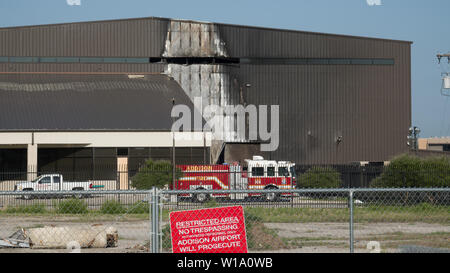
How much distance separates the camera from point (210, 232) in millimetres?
8219

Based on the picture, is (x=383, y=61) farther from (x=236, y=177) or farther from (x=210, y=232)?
(x=210, y=232)

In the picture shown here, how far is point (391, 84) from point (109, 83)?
26.1 m

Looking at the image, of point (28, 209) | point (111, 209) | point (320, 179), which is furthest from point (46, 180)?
point (320, 179)

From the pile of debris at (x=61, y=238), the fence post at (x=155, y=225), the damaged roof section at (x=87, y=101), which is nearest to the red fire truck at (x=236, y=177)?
the damaged roof section at (x=87, y=101)

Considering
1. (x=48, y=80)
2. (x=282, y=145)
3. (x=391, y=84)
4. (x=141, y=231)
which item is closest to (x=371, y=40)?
(x=391, y=84)

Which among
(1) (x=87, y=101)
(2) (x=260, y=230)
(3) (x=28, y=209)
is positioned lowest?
(3) (x=28, y=209)

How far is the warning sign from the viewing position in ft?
26.9

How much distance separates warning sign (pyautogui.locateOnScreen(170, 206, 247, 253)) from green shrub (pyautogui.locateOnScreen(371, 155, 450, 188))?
24.6 meters

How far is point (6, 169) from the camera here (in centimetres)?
4425

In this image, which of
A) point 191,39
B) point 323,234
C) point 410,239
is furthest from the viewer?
point 191,39

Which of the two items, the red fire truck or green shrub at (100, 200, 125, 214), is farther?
the red fire truck

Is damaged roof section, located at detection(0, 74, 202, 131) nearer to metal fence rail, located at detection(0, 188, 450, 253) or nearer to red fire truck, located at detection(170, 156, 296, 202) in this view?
red fire truck, located at detection(170, 156, 296, 202)

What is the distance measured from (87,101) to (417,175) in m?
28.0

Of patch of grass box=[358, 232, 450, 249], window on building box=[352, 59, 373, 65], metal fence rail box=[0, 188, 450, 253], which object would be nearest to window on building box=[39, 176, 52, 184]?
metal fence rail box=[0, 188, 450, 253]
